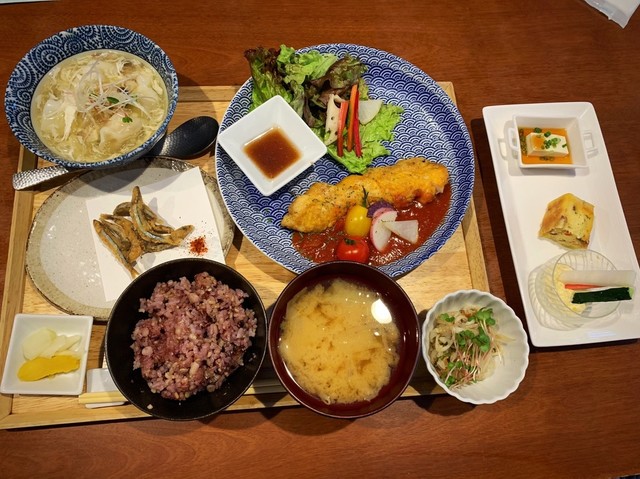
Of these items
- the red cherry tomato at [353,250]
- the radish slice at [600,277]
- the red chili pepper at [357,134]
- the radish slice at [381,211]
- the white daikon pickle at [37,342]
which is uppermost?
the red chili pepper at [357,134]

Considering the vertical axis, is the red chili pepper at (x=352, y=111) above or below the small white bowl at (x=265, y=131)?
above

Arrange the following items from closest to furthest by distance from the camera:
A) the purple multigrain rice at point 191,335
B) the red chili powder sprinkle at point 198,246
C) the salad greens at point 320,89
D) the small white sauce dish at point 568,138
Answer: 1. the purple multigrain rice at point 191,335
2. the red chili powder sprinkle at point 198,246
3. the salad greens at point 320,89
4. the small white sauce dish at point 568,138

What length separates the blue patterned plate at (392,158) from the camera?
2248mm

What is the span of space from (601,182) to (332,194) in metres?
1.52

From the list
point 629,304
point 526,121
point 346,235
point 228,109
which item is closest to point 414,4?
point 526,121

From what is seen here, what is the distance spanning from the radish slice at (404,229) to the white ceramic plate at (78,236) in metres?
0.80

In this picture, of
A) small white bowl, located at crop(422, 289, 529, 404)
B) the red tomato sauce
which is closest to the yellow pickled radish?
the red tomato sauce

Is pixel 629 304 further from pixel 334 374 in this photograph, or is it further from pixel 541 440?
pixel 334 374

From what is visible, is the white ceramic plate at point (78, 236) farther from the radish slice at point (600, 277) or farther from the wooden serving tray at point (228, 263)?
the radish slice at point (600, 277)

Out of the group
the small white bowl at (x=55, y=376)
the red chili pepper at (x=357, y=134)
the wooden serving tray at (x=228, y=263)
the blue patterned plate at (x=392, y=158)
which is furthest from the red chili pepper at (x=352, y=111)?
the small white bowl at (x=55, y=376)

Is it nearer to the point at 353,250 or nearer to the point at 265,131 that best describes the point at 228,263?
the point at 353,250

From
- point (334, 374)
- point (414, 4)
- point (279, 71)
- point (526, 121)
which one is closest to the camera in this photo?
point (334, 374)

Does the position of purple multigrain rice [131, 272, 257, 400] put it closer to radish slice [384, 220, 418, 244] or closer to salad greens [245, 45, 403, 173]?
radish slice [384, 220, 418, 244]

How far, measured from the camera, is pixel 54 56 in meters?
2.16
